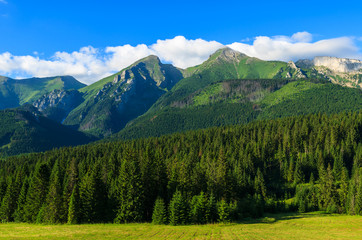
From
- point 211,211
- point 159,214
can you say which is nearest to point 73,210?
point 159,214

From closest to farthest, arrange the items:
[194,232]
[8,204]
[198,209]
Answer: [194,232], [198,209], [8,204]

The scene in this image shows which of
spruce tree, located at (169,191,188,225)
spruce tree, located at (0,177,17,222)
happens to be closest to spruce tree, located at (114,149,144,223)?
spruce tree, located at (169,191,188,225)

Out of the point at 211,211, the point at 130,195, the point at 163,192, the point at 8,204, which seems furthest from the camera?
the point at 8,204

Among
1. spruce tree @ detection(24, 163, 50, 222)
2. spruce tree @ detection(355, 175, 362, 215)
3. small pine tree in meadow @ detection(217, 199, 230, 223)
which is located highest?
spruce tree @ detection(24, 163, 50, 222)

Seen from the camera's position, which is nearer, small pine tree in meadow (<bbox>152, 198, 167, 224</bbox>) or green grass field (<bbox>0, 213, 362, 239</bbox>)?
green grass field (<bbox>0, 213, 362, 239</bbox>)

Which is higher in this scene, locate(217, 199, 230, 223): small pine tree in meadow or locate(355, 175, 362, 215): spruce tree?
locate(217, 199, 230, 223): small pine tree in meadow

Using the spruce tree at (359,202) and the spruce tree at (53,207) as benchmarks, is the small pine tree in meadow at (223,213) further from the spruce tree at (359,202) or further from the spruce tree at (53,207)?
the spruce tree at (359,202)

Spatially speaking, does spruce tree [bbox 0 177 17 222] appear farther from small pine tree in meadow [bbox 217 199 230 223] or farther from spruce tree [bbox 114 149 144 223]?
small pine tree in meadow [bbox 217 199 230 223]

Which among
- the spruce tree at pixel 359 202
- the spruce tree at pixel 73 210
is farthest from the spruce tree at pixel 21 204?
the spruce tree at pixel 359 202

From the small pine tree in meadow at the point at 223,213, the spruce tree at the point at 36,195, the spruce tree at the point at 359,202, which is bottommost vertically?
the spruce tree at the point at 359,202

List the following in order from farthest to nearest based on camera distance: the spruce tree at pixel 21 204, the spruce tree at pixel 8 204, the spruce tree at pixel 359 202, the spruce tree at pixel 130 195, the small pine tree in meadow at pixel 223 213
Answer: the spruce tree at pixel 359 202, the spruce tree at pixel 8 204, the spruce tree at pixel 21 204, the small pine tree in meadow at pixel 223 213, the spruce tree at pixel 130 195

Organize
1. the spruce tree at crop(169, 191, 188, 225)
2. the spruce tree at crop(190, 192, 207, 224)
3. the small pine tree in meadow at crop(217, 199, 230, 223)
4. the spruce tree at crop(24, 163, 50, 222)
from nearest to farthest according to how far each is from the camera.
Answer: the spruce tree at crop(169, 191, 188, 225) → the spruce tree at crop(190, 192, 207, 224) → the small pine tree in meadow at crop(217, 199, 230, 223) → the spruce tree at crop(24, 163, 50, 222)

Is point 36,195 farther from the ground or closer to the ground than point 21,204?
farther from the ground

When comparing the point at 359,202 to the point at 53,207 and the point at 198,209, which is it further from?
the point at 53,207
